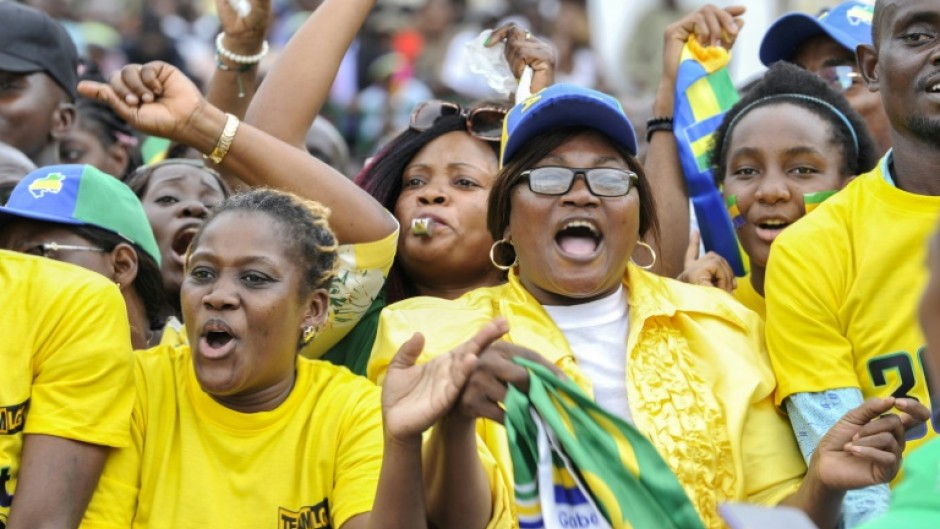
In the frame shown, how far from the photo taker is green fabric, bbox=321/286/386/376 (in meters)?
4.99

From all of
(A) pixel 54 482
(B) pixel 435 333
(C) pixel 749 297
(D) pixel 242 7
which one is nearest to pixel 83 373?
(A) pixel 54 482

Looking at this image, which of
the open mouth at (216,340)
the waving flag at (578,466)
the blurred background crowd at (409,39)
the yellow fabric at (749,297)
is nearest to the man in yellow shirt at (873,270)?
the yellow fabric at (749,297)

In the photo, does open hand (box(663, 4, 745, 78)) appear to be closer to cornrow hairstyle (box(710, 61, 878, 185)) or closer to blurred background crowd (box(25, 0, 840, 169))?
cornrow hairstyle (box(710, 61, 878, 185))

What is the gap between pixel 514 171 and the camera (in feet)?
14.8

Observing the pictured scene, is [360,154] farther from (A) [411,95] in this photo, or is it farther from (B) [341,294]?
(B) [341,294]

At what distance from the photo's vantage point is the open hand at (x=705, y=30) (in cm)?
566

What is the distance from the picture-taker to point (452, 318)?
14.1ft

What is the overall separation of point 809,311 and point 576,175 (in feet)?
2.33

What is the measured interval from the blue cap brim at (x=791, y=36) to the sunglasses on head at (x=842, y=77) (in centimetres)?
7

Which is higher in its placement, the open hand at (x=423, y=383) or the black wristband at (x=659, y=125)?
the black wristband at (x=659, y=125)

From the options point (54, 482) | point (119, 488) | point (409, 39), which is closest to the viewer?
point (54, 482)

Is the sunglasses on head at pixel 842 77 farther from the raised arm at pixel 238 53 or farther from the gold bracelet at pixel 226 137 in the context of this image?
the gold bracelet at pixel 226 137

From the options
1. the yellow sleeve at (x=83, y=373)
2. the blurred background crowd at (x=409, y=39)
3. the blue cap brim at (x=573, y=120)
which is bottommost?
the yellow sleeve at (x=83, y=373)

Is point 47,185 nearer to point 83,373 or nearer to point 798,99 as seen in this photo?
point 83,373
